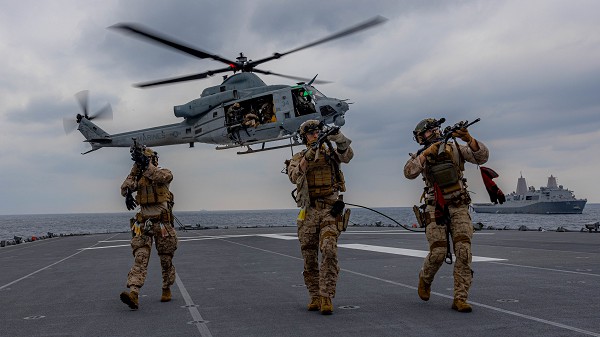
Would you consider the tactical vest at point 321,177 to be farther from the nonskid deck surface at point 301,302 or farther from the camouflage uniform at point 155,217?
the camouflage uniform at point 155,217

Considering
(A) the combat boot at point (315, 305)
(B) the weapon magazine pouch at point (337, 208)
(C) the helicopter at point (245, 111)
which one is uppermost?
(C) the helicopter at point (245, 111)

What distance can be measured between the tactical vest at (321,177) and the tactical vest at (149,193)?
97.0 inches

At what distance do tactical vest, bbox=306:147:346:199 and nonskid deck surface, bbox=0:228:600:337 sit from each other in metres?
1.44

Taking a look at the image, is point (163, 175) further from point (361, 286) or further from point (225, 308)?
point (361, 286)

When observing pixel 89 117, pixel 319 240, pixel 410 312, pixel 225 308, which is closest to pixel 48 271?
pixel 225 308

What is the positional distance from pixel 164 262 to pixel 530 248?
36.3ft

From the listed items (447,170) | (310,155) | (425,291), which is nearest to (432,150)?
(447,170)

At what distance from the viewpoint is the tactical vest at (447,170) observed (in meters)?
6.29

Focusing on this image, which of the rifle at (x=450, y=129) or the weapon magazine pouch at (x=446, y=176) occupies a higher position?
the rifle at (x=450, y=129)

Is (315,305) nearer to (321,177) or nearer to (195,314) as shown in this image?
(195,314)

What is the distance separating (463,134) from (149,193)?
176 inches

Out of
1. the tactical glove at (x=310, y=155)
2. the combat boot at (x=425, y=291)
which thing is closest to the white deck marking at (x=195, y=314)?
the tactical glove at (x=310, y=155)

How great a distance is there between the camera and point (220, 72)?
23.6 metres

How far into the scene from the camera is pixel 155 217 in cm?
751
